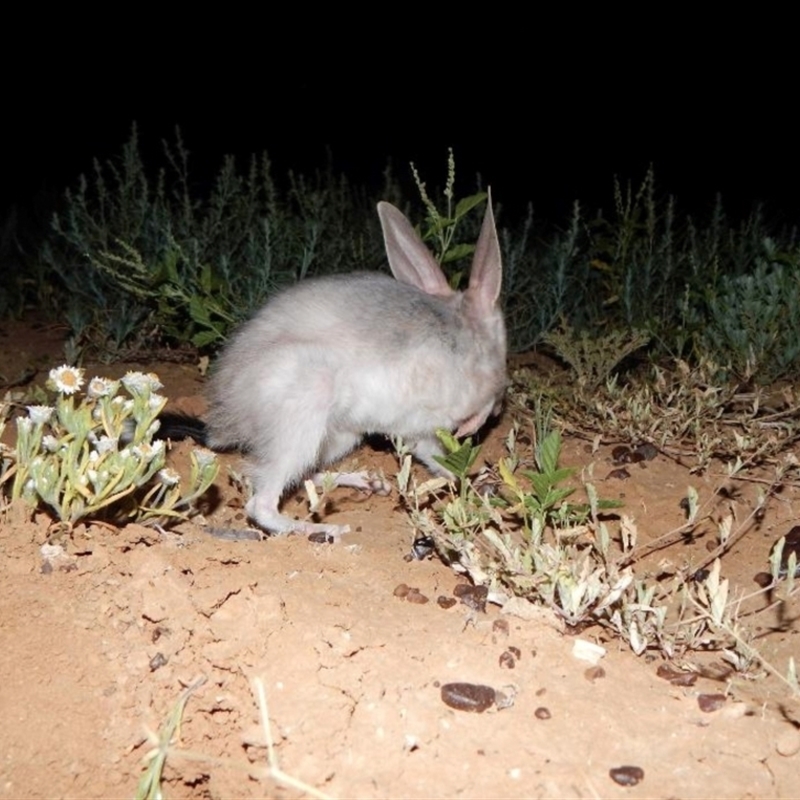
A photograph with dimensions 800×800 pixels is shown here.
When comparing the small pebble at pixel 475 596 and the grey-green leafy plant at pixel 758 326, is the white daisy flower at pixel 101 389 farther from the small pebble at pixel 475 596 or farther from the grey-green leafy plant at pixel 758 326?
the grey-green leafy plant at pixel 758 326

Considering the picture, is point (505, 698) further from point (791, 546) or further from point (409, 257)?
point (409, 257)

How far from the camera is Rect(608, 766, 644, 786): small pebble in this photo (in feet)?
8.14

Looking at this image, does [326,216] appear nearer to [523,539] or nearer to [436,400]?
[436,400]

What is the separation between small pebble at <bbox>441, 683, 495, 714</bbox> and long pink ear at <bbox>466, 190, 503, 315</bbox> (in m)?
1.93

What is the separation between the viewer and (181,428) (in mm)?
4215

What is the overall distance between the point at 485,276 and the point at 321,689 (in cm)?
207

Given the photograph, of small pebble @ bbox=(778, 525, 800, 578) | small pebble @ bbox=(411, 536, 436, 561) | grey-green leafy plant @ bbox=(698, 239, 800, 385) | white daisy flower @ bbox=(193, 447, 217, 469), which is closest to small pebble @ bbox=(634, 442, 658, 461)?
grey-green leafy plant @ bbox=(698, 239, 800, 385)

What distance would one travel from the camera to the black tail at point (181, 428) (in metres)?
4.18

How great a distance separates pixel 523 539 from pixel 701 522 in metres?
0.64

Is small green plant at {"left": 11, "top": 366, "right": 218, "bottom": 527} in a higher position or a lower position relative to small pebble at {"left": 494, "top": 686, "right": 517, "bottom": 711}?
higher

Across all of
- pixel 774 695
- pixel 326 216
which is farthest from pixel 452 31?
pixel 774 695

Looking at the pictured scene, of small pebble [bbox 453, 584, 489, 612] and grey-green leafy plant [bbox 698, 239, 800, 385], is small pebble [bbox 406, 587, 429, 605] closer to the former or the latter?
small pebble [bbox 453, 584, 489, 612]

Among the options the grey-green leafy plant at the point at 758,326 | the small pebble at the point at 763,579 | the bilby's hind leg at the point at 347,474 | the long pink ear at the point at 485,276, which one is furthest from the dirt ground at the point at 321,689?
the grey-green leafy plant at the point at 758,326

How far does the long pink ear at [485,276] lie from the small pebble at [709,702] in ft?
6.46
